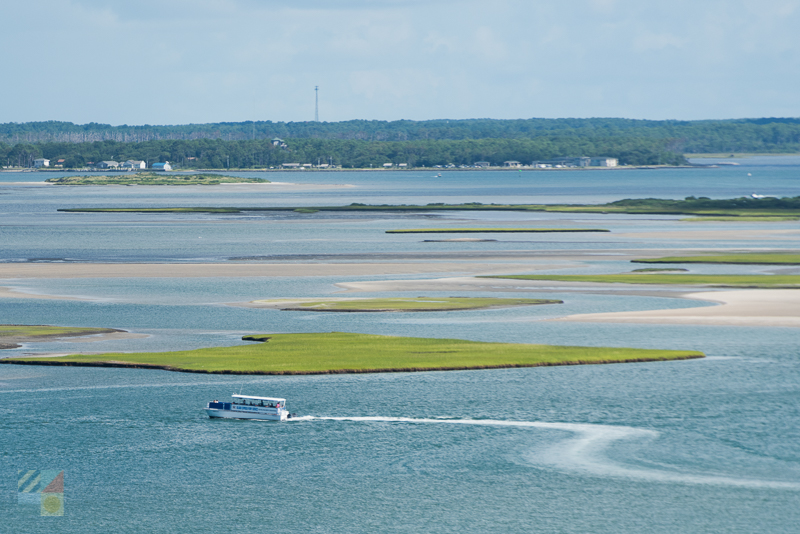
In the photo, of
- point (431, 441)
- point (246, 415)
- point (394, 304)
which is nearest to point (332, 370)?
point (246, 415)

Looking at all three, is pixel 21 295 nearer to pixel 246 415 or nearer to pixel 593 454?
pixel 246 415

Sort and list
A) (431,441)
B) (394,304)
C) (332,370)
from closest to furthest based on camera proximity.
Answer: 1. (431,441)
2. (332,370)
3. (394,304)

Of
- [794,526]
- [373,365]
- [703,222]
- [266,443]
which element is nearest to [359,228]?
[703,222]

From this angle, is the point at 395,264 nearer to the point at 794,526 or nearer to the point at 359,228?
the point at 359,228

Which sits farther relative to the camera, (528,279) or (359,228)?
(359,228)

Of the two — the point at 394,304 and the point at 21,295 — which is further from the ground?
the point at 394,304

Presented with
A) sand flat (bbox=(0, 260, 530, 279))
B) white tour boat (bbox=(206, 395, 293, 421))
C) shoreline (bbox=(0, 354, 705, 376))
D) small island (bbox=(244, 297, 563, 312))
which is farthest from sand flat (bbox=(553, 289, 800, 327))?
white tour boat (bbox=(206, 395, 293, 421))

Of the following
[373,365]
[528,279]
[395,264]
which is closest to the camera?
[373,365]
